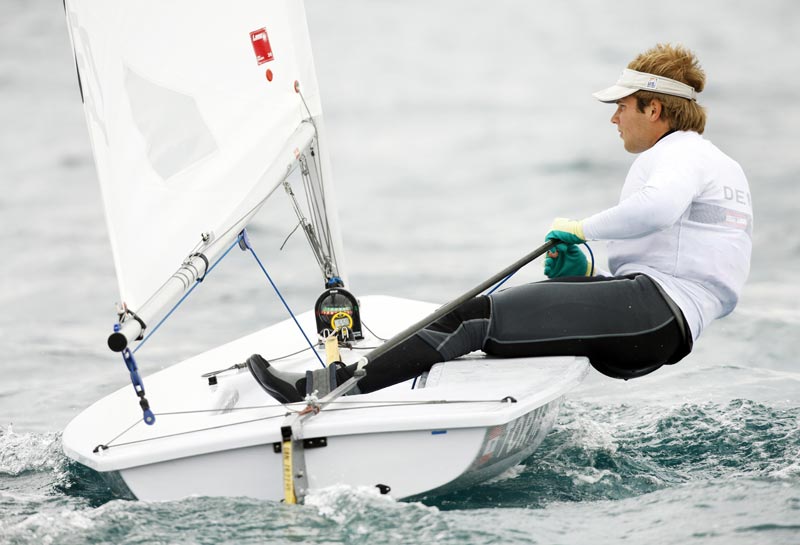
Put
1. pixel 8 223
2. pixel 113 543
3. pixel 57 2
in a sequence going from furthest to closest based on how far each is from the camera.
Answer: pixel 57 2 → pixel 8 223 → pixel 113 543

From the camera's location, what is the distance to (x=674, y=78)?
10.8 feet

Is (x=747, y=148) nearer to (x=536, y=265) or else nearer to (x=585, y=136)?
(x=585, y=136)

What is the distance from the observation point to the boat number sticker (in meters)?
3.84

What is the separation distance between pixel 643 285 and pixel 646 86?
58 centimetres

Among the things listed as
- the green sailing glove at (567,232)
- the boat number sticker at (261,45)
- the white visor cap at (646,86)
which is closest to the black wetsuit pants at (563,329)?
the green sailing glove at (567,232)

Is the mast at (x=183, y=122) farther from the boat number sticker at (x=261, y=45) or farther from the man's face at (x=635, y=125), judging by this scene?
the man's face at (x=635, y=125)

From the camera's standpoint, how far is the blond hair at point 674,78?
3.29 meters

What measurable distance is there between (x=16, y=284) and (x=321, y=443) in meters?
5.00

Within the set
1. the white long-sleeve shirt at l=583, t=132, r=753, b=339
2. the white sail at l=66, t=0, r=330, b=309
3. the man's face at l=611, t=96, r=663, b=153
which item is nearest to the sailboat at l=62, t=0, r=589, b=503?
the white sail at l=66, t=0, r=330, b=309

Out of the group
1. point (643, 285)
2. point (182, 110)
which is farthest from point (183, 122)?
point (643, 285)

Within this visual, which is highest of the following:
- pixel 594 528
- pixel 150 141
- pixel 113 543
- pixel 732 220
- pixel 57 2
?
pixel 57 2

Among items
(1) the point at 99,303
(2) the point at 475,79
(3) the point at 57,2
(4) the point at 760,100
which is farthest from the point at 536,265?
(3) the point at 57,2

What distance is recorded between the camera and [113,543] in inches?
101

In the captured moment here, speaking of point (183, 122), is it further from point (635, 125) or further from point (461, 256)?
point (461, 256)
